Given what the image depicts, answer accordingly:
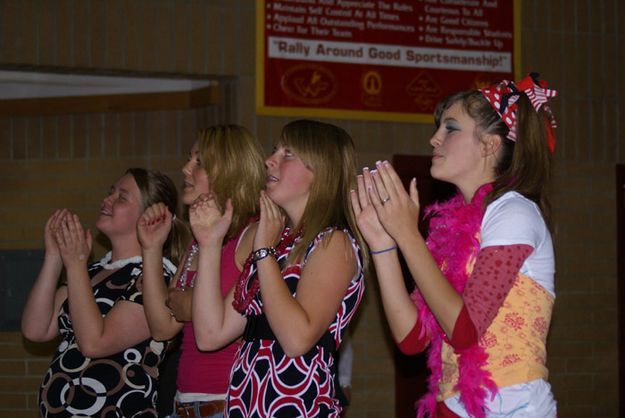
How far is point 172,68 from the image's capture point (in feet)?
17.3

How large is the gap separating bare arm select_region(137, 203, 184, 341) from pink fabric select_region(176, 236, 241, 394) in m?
0.14

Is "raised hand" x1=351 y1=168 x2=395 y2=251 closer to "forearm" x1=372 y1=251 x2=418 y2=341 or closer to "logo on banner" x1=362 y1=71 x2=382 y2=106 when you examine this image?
"forearm" x1=372 y1=251 x2=418 y2=341

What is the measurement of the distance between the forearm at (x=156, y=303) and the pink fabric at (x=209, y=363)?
0.13m

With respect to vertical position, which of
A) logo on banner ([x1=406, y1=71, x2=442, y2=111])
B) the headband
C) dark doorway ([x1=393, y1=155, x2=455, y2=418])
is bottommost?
dark doorway ([x1=393, y1=155, x2=455, y2=418])

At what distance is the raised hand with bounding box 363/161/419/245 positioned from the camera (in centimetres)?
216

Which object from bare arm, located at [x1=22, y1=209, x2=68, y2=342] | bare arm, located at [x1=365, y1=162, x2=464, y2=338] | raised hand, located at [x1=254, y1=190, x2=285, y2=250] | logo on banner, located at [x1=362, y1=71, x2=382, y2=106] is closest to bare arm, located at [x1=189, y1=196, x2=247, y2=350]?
raised hand, located at [x1=254, y1=190, x2=285, y2=250]

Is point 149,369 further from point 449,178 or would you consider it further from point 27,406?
point 27,406

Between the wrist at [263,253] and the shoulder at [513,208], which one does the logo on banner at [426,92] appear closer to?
the wrist at [263,253]

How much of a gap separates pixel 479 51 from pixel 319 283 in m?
3.67

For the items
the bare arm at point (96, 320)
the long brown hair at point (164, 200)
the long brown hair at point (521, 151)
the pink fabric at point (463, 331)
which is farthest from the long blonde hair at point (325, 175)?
the long brown hair at point (164, 200)

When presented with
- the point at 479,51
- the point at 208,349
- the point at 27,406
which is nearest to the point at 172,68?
the point at 479,51

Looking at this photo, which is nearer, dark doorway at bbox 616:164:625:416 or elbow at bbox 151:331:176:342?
elbow at bbox 151:331:176:342

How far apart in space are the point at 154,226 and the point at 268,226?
0.81 metres

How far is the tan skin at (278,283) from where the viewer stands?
2396 millimetres
